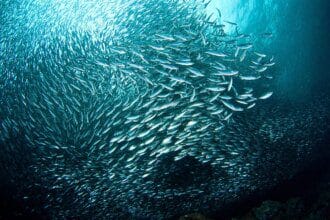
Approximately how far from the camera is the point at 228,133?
10125 millimetres

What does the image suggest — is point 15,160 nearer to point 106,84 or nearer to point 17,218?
point 17,218

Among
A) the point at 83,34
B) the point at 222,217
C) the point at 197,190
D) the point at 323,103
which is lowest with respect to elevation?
the point at 222,217

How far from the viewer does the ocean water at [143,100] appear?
28.1ft

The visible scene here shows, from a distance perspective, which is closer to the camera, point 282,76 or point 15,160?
point 15,160

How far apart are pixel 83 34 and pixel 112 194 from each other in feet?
18.2

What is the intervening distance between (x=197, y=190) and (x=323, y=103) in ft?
21.0

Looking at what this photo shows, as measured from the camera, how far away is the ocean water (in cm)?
858

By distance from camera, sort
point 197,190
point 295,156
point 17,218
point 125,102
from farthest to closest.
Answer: point 295,156
point 197,190
point 17,218
point 125,102

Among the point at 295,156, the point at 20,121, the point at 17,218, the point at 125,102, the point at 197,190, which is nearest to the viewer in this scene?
the point at 125,102

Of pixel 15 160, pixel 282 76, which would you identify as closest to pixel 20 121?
pixel 15 160

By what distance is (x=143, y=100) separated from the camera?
334 inches

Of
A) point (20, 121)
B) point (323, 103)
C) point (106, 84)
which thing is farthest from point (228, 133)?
point (20, 121)

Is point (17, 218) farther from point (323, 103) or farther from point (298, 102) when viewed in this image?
point (323, 103)

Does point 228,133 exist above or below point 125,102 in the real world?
below
